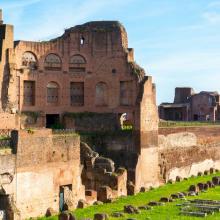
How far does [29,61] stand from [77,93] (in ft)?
13.0

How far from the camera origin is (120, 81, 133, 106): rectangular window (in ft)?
113

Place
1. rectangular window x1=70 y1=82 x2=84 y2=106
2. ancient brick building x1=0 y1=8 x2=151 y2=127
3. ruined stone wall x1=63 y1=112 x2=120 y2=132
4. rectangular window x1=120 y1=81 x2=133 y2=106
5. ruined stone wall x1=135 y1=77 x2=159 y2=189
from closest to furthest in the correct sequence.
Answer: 1. ruined stone wall x1=135 y1=77 x2=159 y2=189
2. ancient brick building x1=0 y1=8 x2=151 y2=127
3. ruined stone wall x1=63 y1=112 x2=120 y2=132
4. rectangular window x1=120 y1=81 x2=133 y2=106
5. rectangular window x1=70 y1=82 x2=84 y2=106

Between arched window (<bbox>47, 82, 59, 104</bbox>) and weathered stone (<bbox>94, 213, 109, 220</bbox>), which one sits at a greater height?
arched window (<bbox>47, 82, 59, 104</bbox>)

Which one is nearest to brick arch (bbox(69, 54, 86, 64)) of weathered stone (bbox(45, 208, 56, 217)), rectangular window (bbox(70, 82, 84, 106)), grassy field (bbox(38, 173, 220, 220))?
rectangular window (bbox(70, 82, 84, 106))

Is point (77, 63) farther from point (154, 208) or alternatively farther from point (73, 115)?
point (154, 208)

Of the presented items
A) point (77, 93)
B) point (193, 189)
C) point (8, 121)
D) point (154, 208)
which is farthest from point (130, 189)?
point (77, 93)

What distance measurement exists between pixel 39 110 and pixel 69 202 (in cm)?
1084

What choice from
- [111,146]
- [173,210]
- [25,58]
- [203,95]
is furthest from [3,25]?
[203,95]

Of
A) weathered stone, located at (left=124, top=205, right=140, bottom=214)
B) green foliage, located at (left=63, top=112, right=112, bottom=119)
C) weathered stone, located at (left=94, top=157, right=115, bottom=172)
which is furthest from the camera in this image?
green foliage, located at (left=63, top=112, right=112, bottom=119)

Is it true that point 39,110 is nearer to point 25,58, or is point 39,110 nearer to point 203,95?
point 25,58

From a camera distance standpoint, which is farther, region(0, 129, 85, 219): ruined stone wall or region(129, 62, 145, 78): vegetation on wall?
region(129, 62, 145, 78): vegetation on wall

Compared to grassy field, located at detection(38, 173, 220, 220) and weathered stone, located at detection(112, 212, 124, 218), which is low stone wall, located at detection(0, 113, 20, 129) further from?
weathered stone, located at detection(112, 212, 124, 218)

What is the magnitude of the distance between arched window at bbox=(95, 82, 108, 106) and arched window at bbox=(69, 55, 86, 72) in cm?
151

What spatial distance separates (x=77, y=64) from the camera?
3519cm
